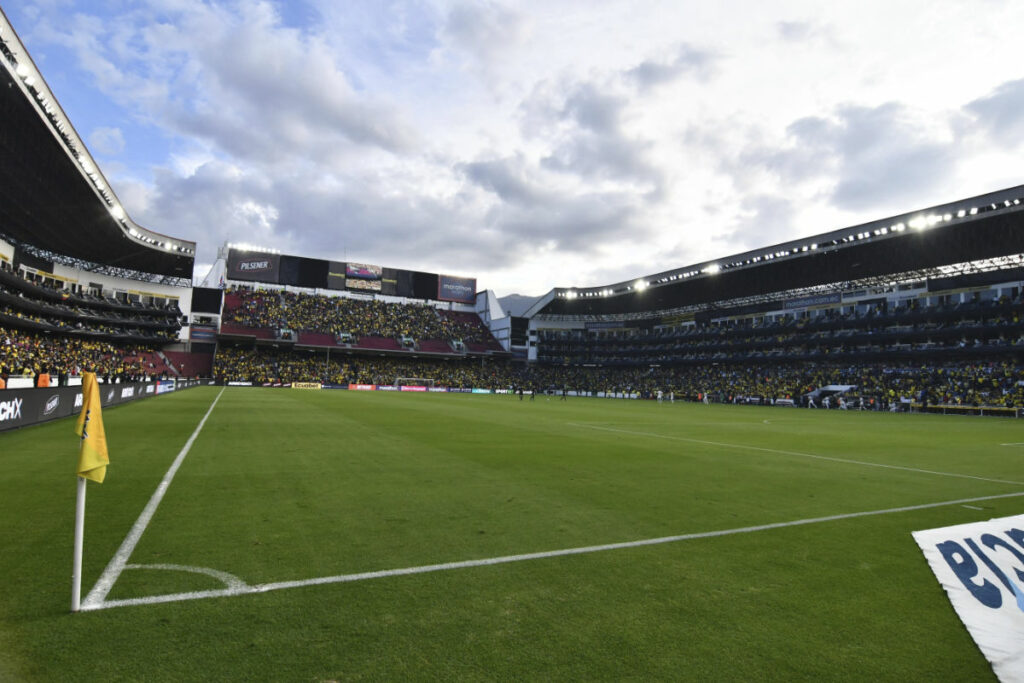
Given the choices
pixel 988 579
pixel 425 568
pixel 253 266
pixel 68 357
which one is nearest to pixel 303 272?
pixel 253 266

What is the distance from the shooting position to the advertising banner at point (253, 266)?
7938 cm

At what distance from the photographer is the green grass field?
3141 mm

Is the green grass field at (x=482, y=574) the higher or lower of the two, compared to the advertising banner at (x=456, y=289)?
lower

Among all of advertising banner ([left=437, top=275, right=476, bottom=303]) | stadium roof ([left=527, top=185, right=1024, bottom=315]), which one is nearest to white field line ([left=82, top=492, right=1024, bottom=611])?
stadium roof ([left=527, top=185, right=1024, bottom=315])

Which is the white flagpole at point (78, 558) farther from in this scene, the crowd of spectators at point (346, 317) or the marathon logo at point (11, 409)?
the crowd of spectators at point (346, 317)

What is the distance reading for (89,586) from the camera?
Result: 13.4 ft

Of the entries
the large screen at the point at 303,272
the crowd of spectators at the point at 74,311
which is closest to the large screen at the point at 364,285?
the large screen at the point at 303,272

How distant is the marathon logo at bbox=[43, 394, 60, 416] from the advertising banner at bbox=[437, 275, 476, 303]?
76.6m

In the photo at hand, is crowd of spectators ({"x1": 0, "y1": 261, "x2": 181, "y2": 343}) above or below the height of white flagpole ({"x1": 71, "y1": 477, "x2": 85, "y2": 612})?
above

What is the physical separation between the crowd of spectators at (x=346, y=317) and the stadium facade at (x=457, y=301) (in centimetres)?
31

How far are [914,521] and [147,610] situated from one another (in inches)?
334

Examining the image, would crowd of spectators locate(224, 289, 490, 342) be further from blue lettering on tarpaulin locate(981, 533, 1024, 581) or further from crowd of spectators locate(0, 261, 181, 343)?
blue lettering on tarpaulin locate(981, 533, 1024, 581)

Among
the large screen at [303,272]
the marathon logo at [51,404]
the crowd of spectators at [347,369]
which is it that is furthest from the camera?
the large screen at [303,272]

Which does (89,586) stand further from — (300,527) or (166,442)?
(166,442)
